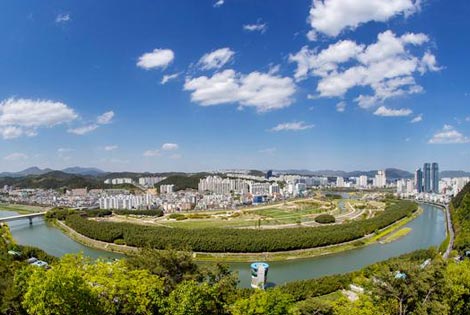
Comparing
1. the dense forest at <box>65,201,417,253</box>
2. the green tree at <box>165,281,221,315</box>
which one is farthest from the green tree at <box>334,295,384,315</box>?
the dense forest at <box>65,201,417,253</box>

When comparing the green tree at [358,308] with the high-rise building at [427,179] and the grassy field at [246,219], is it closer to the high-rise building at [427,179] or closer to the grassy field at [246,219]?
the grassy field at [246,219]

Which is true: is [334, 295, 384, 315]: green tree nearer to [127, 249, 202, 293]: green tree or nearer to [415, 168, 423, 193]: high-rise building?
[127, 249, 202, 293]: green tree

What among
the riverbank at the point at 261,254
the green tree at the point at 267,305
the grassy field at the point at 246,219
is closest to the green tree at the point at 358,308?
the green tree at the point at 267,305

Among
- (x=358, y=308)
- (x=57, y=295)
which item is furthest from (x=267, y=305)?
(x=57, y=295)

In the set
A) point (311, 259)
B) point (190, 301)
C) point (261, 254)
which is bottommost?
point (311, 259)

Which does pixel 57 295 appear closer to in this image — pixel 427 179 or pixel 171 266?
pixel 171 266
